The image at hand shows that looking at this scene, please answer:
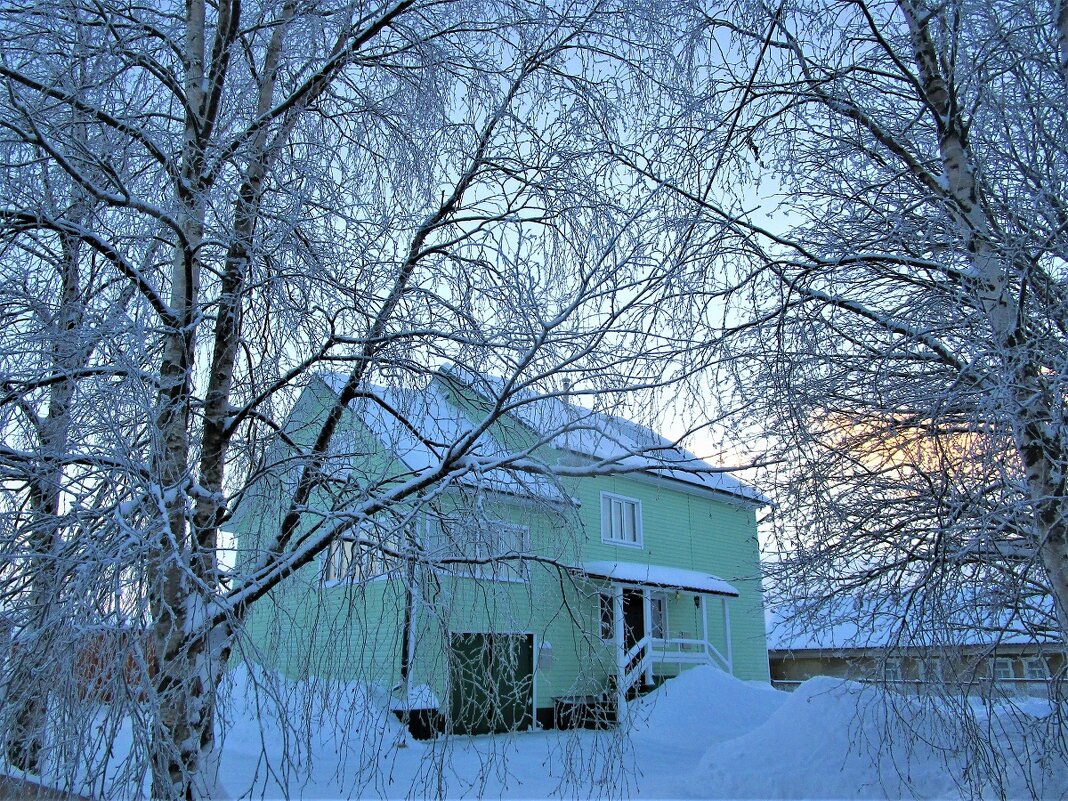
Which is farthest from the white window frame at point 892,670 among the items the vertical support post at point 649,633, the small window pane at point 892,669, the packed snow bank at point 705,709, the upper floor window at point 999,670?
the packed snow bank at point 705,709

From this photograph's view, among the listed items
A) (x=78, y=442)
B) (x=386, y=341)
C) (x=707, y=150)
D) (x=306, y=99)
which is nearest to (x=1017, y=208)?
(x=707, y=150)

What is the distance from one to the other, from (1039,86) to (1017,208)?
75 centimetres

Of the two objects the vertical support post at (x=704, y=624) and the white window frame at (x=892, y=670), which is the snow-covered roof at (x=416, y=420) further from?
the vertical support post at (x=704, y=624)

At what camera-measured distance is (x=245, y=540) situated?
18.0 ft

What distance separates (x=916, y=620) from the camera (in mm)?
5297

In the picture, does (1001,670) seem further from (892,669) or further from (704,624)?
(704,624)

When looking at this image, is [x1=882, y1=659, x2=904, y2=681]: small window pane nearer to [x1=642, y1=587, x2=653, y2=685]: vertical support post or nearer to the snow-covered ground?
the snow-covered ground

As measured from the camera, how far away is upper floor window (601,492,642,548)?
17.5 meters

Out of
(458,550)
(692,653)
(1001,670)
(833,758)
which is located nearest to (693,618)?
(692,653)

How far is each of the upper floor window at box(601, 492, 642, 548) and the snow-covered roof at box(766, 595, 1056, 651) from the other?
32.3ft

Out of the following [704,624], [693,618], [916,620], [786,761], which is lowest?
[786,761]

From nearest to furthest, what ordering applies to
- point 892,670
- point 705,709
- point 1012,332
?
point 1012,332 → point 892,670 → point 705,709

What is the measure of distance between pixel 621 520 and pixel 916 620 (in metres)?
12.8

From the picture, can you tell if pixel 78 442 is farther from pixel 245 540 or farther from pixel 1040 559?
pixel 1040 559
